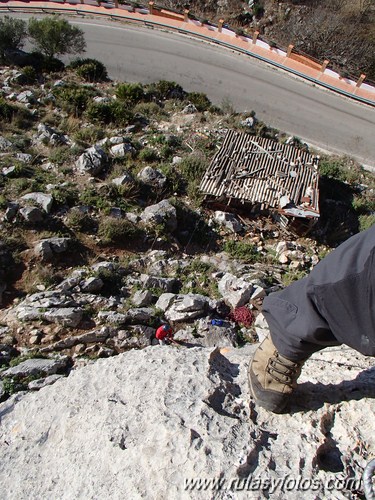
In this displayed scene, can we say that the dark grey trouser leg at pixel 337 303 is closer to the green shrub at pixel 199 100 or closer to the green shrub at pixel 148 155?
the green shrub at pixel 148 155

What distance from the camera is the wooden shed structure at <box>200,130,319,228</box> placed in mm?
12930

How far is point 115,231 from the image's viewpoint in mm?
10438

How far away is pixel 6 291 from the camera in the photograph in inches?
336

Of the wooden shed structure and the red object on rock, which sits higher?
the wooden shed structure

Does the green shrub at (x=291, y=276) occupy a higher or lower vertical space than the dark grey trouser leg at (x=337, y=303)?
lower

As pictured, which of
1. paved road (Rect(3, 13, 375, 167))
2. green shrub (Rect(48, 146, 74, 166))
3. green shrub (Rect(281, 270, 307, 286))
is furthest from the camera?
paved road (Rect(3, 13, 375, 167))

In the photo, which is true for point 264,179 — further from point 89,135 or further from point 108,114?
A: point 108,114

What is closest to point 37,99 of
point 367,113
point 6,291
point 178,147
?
point 178,147

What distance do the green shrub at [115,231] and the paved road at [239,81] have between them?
480 inches

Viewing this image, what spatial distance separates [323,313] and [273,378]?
1127 millimetres

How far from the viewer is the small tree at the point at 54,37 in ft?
69.1

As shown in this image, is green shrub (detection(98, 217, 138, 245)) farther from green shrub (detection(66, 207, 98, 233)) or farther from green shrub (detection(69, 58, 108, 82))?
green shrub (detection(69, 58, 108, 82))

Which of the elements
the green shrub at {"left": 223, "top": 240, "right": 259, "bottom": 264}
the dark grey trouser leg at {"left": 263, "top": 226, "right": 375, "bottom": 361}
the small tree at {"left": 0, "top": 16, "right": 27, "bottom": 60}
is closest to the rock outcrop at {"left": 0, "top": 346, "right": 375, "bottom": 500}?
the dark grey trouser leg at {"left": 263, "top": 226, "right": 375, "bottom": 361}

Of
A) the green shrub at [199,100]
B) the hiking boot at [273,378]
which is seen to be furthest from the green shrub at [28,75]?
the hiking boot at [273,378]
